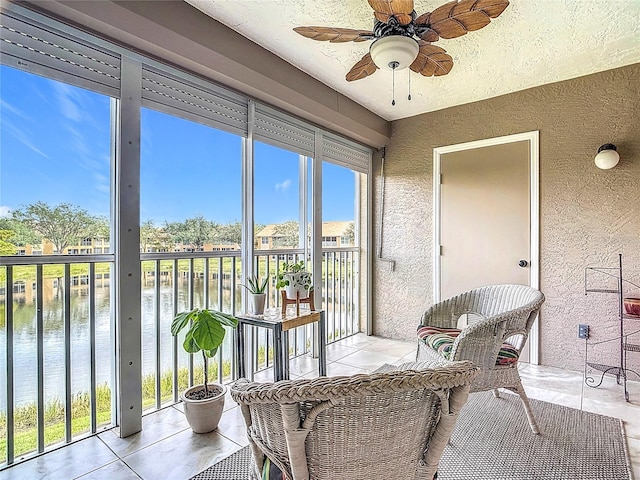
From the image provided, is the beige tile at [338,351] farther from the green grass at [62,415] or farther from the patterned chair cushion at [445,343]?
the green grass at [62,415]

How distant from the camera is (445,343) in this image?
212 cm

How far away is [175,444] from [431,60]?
107 inches

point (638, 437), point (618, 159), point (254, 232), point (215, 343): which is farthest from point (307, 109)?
point (638, 437)

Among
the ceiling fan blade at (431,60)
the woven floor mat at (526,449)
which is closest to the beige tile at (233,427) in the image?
the woven floor mat at (526,449)

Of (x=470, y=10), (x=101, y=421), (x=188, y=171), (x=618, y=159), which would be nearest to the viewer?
(x=470, y=10)

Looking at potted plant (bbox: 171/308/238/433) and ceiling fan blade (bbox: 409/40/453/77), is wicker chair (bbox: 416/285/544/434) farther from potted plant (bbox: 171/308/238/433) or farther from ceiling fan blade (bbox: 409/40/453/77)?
ceiling fan blade (bbox: 409/40/453/77)

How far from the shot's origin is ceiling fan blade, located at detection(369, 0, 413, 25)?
5.33 ft

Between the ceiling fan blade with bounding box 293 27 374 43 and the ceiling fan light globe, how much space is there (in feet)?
0.26

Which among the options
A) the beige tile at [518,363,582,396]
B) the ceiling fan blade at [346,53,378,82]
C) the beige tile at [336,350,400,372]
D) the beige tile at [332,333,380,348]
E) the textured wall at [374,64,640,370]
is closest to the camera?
the ceiling fan blade at [346,53,378,82]

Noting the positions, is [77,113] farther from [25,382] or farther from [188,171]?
[25,382]

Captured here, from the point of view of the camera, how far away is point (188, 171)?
2480 mm

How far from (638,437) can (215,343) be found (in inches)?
98.1

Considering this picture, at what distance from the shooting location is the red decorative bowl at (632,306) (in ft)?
8.34

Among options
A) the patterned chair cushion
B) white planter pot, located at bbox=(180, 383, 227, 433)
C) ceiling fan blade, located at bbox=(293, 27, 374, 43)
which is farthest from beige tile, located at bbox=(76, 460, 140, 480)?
ceiling fan blade, located at bbox=(293, 27, 374, 43)
